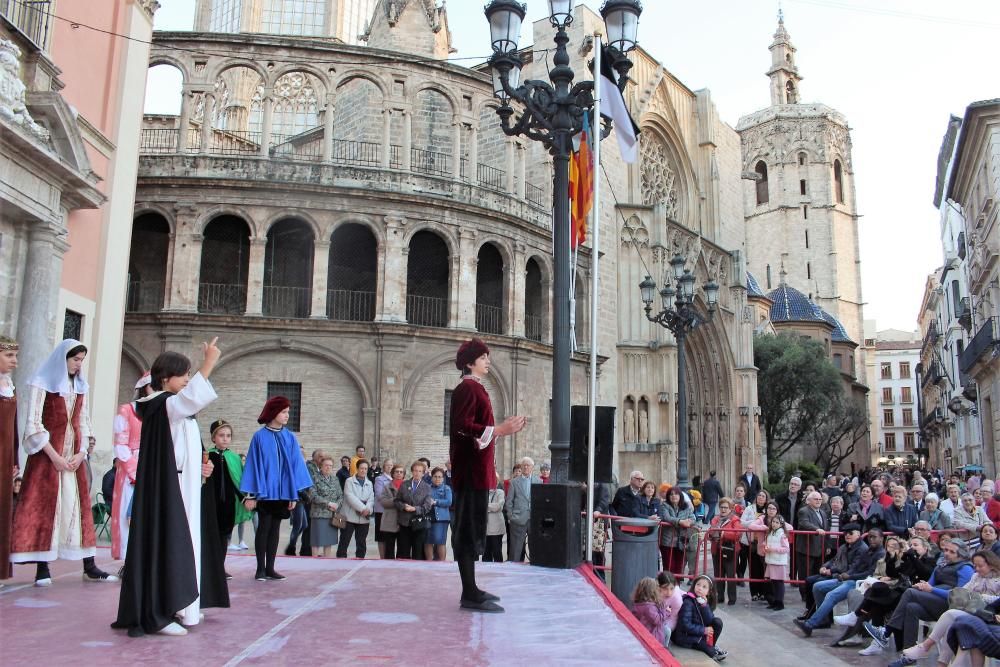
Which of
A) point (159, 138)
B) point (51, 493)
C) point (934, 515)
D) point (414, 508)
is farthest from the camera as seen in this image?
point (159, 138)

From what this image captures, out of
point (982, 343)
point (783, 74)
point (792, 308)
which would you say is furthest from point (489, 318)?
point (783, 74)

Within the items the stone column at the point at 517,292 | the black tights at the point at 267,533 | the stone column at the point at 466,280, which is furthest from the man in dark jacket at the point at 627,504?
the stone column at the point at 517,292

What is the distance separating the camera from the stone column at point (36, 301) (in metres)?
11.5

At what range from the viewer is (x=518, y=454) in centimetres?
2188

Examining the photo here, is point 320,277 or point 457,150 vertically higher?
point 457,150

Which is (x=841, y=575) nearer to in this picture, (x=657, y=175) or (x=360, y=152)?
(x=360, y=152)

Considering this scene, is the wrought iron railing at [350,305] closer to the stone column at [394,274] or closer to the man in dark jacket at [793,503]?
the stone column at [394,274]

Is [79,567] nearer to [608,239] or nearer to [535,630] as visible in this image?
[535,630]

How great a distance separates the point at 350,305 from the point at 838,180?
58.0 metres

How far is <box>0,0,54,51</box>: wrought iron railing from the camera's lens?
11.6m

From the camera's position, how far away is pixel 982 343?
25547mm

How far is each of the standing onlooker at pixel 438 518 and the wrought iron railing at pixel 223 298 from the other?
460 inches

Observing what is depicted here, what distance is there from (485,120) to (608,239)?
19.2ft

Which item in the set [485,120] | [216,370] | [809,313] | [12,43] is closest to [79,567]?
[12,43]
